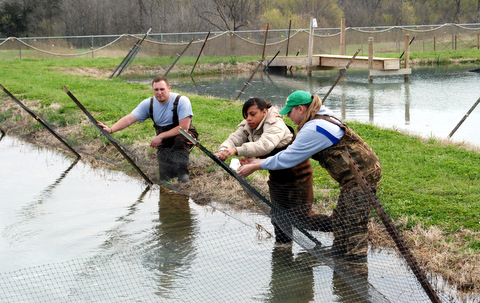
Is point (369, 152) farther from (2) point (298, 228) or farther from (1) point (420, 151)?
(1) point (420, 151)

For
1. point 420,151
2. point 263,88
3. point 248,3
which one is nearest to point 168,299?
point 420,151

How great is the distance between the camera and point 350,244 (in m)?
4.88

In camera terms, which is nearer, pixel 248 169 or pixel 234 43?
pixel 248 169

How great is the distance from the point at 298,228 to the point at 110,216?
297 cm

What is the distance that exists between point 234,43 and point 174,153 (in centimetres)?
2625

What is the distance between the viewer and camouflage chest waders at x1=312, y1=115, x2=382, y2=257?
463 cm

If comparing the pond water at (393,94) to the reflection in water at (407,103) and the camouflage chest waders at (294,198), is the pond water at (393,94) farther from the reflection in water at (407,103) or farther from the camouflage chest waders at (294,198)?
the camouflage chest waders at (294,198)

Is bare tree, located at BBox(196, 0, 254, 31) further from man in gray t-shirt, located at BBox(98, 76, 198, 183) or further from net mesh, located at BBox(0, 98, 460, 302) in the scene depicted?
net mesh, located at BBox(0, 98, 460, 302)

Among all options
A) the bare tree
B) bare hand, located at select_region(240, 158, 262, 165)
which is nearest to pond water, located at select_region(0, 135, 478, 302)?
bare hand, located at select_region(240, 158, 262, 165)

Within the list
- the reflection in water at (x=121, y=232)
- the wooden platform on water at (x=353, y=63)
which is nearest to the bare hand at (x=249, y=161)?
the reflection in water at (x=121, y=232)

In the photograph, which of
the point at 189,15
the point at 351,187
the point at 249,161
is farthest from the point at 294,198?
the point at 189,15

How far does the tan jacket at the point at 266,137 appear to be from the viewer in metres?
5.27

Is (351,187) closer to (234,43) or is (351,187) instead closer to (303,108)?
(303,108)

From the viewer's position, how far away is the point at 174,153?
7668 mm
